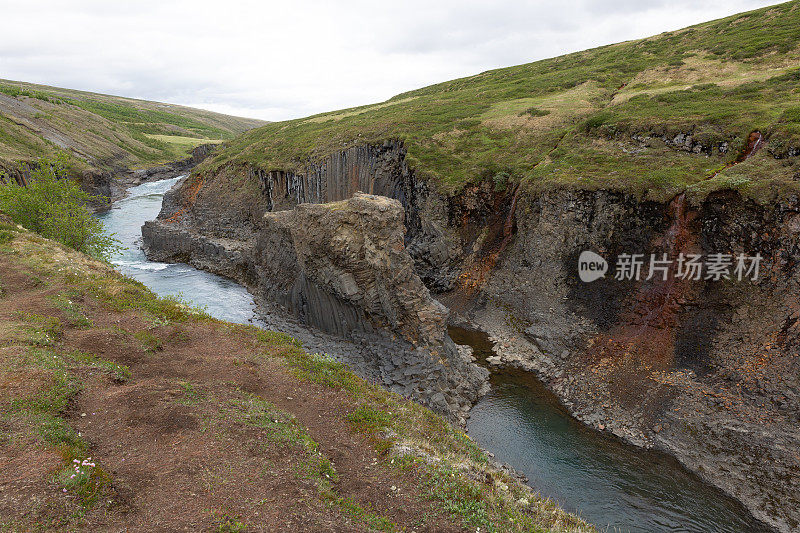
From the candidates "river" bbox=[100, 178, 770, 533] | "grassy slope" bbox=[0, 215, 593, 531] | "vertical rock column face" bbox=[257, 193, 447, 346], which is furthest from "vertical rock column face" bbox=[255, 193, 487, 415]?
"grassy slope" bbox=[0, 215, 593, 531]

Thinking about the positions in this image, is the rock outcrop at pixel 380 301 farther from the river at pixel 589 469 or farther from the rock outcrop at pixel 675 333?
the rock outcrop at pixel 675 333

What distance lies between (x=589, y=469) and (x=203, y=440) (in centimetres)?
1862

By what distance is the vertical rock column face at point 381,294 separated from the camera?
2728 centimetres

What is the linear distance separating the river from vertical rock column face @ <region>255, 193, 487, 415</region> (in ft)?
7.82

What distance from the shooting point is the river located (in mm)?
18797

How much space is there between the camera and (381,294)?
1156 inches

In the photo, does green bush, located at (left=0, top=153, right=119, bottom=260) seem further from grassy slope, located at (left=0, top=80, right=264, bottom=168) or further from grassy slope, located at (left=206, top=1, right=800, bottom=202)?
grassy slope, located at (left=0, top=80, right=264, bottom=168)

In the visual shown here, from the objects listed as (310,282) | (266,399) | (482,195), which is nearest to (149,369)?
(266,399)

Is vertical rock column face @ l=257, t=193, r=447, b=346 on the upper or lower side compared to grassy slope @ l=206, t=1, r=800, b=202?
lower

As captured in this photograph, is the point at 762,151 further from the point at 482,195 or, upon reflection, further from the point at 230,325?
the point at 230,325

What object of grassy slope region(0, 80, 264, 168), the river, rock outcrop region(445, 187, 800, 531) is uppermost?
grassy slope region(0, 80, 264, 168)

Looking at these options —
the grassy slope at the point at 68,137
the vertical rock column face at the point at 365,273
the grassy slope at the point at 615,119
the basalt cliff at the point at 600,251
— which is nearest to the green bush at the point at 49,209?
the basalt cliff at the point at 600,251

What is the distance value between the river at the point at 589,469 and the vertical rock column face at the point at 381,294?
7.82 feet

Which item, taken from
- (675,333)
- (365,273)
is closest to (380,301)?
(365,273)
